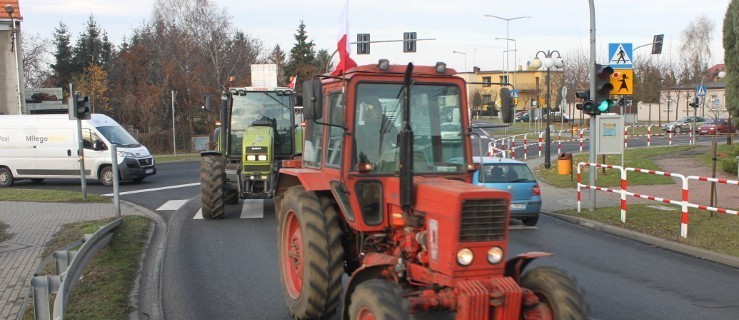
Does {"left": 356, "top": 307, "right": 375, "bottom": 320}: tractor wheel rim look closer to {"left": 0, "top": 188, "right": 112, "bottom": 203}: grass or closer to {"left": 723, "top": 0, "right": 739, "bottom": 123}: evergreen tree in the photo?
{"left": 0, "top": 188, "right": 112, "bottom": 203}: grass

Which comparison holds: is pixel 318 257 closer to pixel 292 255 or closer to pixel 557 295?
pixel 292 255

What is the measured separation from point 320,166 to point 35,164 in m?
19.2

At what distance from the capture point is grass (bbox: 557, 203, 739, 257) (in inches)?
422

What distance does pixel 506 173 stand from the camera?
1365 cm

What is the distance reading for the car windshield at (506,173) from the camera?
13469 millimetres

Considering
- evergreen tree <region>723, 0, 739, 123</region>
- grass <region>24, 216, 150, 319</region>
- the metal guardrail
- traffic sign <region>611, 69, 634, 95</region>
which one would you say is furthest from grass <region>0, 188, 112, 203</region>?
evergreen tree <region>723, 0, 739, 123</region>

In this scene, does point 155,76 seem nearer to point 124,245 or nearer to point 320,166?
point 124,245

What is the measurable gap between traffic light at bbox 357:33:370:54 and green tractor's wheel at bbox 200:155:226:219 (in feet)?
57.6

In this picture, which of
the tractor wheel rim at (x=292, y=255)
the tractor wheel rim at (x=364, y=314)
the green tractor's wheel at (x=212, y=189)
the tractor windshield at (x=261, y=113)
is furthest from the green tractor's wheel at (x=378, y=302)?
the tractor windshield at (x=261, y=113)

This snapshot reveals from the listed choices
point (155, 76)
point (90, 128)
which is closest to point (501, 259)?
point (90, 128)

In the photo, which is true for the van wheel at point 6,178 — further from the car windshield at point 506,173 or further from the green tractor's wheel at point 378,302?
the green tractor's wheel at point 378,302

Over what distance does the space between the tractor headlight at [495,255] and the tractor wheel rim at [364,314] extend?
3.21 feet

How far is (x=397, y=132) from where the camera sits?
19.7ft

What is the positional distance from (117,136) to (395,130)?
19.6 metres
